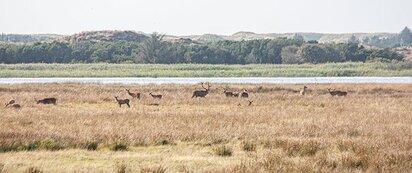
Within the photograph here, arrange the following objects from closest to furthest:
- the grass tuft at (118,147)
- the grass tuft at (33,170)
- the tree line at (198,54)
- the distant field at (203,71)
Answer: the grass tuft at (33,170) < the grass tuft at (118,147) < the distant field at (203,71) < the tree line at (198,54)

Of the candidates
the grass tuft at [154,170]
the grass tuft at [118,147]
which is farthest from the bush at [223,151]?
the grass tuft at [154,170]

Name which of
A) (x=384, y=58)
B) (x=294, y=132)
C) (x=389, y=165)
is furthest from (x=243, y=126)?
(x=384, y=58)

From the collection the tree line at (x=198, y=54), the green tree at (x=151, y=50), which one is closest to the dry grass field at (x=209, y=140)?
the tree line at (x=198, y=54)

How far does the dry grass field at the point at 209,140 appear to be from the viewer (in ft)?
42.9

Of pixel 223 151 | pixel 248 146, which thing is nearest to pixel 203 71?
pixel 248 146

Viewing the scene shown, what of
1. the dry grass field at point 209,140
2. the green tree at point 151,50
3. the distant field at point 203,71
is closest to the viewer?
the dry grass field at point 209,140

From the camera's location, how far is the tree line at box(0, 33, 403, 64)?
99.8 m

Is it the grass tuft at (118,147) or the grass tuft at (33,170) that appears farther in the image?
the grass tuft at (118,147)

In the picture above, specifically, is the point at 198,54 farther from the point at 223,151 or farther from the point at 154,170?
the point at 154,170

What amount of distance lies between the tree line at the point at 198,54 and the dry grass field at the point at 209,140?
7294 centimetres

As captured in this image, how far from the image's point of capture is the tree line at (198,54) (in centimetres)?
9975

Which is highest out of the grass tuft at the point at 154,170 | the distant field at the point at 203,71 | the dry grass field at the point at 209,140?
the grass tuft at the point at 154,170

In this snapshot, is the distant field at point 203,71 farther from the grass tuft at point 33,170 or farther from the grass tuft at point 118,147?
the grass tuft at point 33,170

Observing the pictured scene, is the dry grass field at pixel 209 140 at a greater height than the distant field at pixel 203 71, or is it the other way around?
the dry grass field at pixel 209 140
